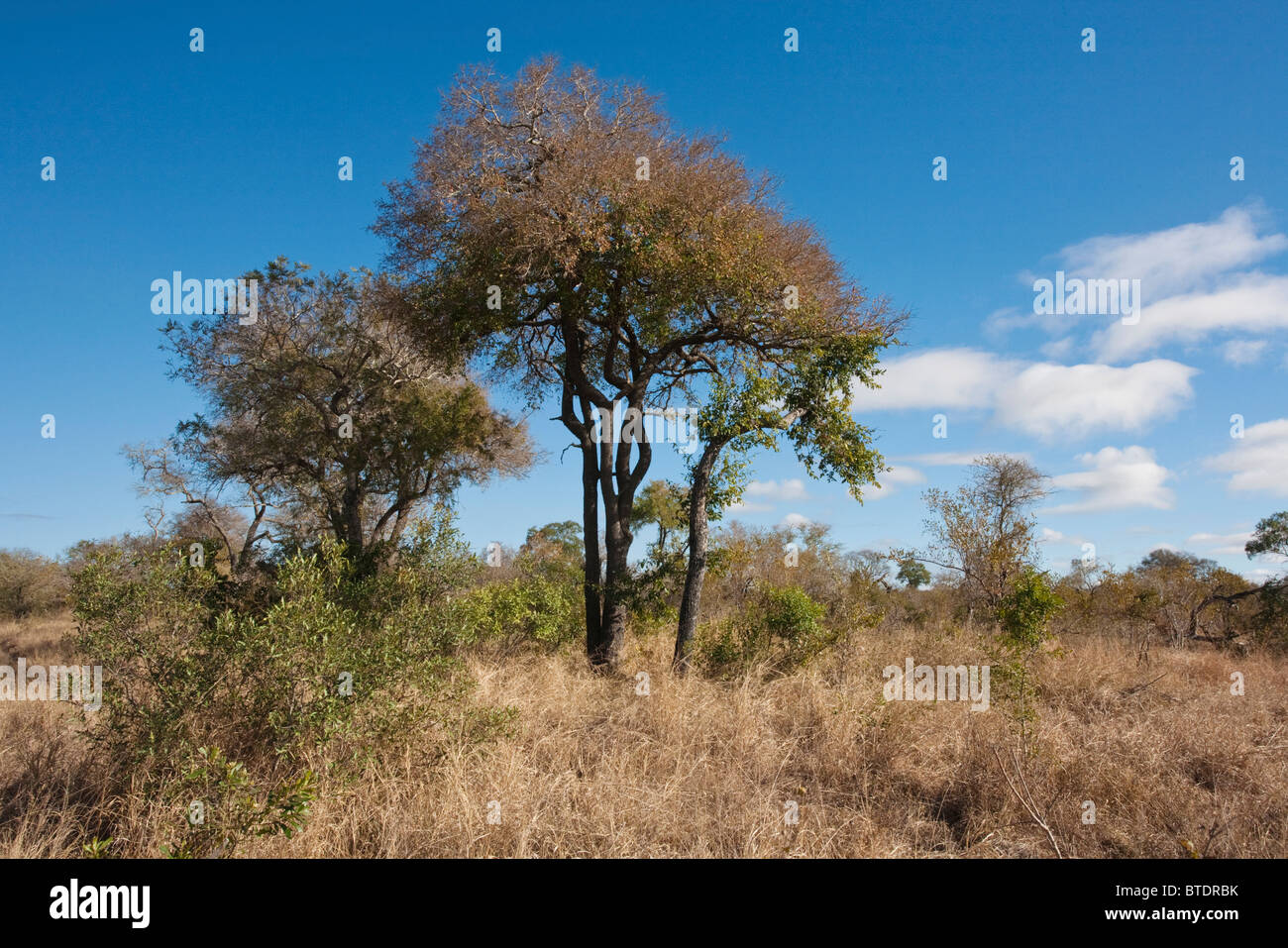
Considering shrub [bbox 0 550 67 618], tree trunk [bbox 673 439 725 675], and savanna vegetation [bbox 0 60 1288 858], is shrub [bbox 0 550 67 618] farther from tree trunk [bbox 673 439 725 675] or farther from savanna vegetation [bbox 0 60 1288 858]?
tree trunk [bbox 673 439 725 675]

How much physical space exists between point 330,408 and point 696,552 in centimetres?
1079

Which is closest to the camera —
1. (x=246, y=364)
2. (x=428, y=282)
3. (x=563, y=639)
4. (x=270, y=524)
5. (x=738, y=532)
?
(x=428, y=282)

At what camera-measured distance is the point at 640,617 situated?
1312 cm

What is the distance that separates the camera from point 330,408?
58.4ft

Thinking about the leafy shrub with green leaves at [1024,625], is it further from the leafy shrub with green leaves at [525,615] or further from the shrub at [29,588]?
the shrub at [29,588]

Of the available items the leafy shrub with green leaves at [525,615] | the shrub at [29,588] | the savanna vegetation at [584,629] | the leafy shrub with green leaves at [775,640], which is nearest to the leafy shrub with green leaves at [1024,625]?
the savanna vegetation at [584,629]

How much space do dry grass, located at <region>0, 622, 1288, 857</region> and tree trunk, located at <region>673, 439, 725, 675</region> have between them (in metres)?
1.69

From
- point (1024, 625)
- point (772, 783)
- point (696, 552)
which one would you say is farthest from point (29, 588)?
point (1024, 625)

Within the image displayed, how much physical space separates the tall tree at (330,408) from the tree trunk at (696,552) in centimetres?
729

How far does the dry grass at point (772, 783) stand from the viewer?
5.57 meters

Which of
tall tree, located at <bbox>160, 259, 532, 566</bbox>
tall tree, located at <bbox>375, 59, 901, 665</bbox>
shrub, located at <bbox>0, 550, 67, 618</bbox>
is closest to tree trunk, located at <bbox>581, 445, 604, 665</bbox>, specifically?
tall tree, located at <bbox>375, 59, 901, 665</bbox>
